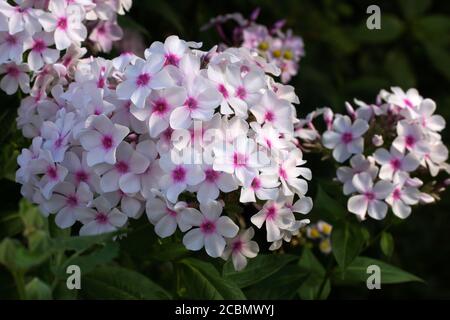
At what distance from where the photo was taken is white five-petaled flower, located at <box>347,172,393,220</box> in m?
2.14

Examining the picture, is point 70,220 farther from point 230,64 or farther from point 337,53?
point 337,53

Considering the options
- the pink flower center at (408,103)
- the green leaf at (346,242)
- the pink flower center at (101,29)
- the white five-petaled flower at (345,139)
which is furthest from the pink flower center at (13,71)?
the pink flower center at (408,103)

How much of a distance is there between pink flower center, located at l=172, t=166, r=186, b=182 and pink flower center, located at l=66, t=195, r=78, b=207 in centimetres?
25

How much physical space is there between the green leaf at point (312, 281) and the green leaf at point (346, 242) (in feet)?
0.51

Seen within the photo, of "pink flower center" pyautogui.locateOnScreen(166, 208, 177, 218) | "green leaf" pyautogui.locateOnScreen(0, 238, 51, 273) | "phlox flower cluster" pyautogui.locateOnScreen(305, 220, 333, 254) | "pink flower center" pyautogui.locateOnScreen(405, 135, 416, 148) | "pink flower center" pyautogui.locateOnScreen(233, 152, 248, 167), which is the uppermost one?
"green leaf" pyautogui.locateOnScreen(0, 238, 51, 273)

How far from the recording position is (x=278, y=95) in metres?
1.97

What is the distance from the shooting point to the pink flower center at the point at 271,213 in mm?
1805

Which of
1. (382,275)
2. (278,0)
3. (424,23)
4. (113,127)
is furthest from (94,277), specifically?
(424,23)

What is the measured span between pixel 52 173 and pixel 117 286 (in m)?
0.30

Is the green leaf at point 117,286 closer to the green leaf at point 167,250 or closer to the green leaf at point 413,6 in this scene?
the green leaf at point 167,250

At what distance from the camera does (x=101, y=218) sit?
5.81 ft

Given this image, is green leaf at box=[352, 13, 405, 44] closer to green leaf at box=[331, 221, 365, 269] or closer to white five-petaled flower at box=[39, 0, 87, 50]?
green leaf at box=[331, 221, 365, 269]

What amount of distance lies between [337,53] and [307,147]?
1.67 metres

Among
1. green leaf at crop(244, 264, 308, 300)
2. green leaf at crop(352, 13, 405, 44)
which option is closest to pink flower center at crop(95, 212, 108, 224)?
green leaf at crop(244, 264, 308, 300)
